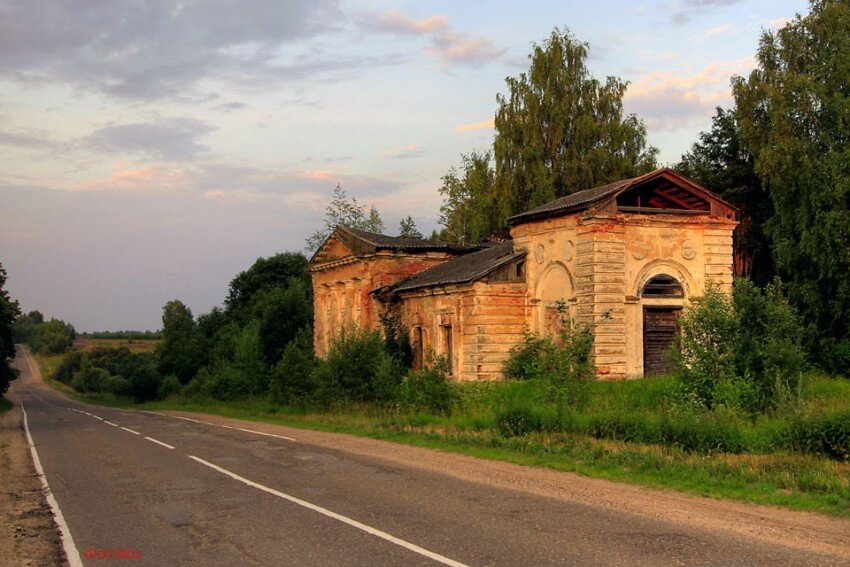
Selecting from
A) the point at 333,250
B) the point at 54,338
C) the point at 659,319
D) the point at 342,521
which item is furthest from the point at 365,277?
the point at 54,338

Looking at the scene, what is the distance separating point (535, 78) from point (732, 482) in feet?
135

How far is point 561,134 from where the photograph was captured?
48.8m

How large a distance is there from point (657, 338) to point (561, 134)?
78.0 ft

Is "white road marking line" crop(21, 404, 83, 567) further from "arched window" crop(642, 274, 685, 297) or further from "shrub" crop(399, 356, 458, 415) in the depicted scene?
"arched window" crop(642, 274, 685, 297)

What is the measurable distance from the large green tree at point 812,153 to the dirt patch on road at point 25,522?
2780 cm

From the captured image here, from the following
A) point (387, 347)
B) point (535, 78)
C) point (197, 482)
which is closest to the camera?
point (197, 482)

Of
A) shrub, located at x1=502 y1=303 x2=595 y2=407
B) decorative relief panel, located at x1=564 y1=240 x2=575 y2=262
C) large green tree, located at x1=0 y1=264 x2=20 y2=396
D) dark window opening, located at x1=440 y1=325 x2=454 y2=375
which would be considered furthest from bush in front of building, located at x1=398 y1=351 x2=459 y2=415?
large green tree, located at x1=0 y1=264 x2=20 y2=396

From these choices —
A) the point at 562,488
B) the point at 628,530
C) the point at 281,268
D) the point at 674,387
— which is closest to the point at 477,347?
the point at 674,387

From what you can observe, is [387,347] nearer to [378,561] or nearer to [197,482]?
[197,482]

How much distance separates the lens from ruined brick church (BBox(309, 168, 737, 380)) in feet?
87.8

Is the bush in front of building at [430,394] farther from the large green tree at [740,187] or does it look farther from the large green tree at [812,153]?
the large green tree at [740,187]

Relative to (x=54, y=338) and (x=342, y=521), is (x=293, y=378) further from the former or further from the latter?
(x=54, y=338)

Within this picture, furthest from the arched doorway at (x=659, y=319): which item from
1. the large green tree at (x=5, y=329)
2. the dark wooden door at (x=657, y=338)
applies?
the large green tree at (x=5, y=329)

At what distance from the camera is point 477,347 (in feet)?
99.6
